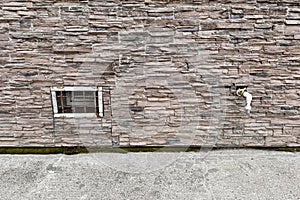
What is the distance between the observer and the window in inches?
130

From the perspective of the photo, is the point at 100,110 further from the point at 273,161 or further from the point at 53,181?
the point at 273,161

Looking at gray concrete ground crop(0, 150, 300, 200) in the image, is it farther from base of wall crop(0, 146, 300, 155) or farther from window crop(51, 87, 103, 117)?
window crop(51, 87, 103, 117)

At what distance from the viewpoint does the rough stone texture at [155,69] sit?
3.00m

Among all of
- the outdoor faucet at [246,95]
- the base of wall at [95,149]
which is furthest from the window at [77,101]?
the outdoor faucet at [246,95]

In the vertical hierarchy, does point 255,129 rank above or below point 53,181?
above

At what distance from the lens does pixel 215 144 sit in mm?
3545

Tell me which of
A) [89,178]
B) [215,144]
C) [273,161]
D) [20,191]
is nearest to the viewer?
[20,191]

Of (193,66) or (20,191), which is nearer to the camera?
(20,191)

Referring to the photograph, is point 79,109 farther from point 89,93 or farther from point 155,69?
point 155,69

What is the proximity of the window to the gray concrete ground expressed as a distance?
53 cm

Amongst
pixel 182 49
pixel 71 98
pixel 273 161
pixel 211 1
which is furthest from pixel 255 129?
pixel 71 98

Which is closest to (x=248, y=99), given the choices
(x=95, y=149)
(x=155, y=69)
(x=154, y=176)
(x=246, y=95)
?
(x=246, y=95)

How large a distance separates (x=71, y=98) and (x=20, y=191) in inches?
44.9

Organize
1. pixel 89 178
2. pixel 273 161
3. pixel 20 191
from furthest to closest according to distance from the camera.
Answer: pixel 273 161
pixel 89 178
pixel 20 191
